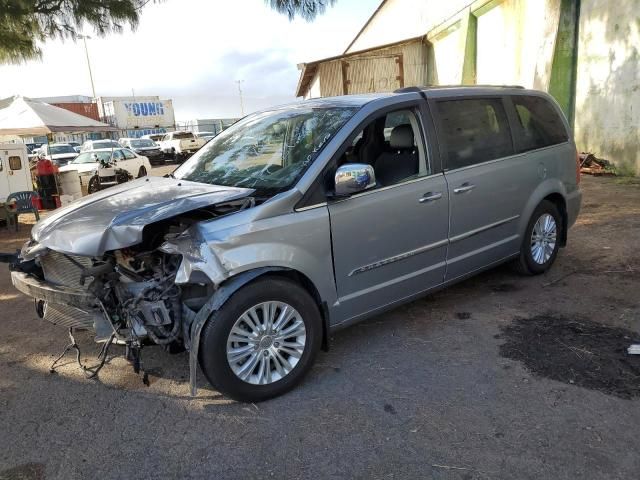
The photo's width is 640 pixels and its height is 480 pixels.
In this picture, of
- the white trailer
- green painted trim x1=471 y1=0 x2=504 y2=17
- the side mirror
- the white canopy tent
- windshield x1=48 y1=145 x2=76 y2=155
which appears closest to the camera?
the side mirror

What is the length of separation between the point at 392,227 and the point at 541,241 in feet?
7.14

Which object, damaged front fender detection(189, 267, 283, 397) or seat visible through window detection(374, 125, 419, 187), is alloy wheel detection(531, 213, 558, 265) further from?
damaged front fender detection(189, 267, 283, 397)

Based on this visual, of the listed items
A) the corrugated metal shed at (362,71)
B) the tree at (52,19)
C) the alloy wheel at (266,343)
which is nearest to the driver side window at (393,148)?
the alloy wheel at (266,343)

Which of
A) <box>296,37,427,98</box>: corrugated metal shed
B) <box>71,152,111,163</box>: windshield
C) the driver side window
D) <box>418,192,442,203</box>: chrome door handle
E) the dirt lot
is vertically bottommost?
the dirt lot

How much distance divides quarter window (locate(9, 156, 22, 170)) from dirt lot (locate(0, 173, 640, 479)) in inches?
305

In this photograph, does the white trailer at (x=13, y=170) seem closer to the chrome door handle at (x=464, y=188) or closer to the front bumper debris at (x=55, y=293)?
the front bumper debris at (x=55, y=293)

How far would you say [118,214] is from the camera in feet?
10.8

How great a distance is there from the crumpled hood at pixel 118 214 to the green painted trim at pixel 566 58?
35.9ft

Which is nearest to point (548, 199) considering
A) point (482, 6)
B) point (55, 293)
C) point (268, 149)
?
point (268, 149)

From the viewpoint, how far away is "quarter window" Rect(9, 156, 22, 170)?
10891 millimetres

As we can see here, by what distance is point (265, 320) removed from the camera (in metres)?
3.20

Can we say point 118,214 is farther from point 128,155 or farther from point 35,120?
point 128,155

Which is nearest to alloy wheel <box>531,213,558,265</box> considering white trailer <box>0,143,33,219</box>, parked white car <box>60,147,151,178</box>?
white trailer <box>0,143,33,219</box>

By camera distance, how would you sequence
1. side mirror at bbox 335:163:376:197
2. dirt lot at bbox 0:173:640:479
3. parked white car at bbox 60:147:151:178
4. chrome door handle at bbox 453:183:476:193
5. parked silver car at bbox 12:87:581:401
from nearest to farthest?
dirt lot at bbox 0:173:640:479 < parked silver car at bbox 12:87:581:401 < side mirror at bbox 335:163:376:197 < chrome door handle at bbox 453:183:476:193 < parked white car at bbox 60:147:151:178
